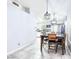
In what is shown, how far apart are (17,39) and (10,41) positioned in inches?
42.4

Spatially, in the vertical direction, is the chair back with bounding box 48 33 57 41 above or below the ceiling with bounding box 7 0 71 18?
below

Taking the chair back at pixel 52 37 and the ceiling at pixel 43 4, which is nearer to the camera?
the chair back at pixel 52 37

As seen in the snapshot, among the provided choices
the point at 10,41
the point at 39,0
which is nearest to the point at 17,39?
the point at 10,41

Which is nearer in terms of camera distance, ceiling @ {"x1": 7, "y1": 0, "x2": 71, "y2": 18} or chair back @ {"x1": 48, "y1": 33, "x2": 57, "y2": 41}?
chair back @ {"x1": 48, "y1": 33, "x2": 57, "y2": 41}

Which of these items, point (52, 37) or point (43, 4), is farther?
point (43, 4)

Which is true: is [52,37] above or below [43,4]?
below

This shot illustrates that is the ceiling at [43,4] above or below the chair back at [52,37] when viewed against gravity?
above
